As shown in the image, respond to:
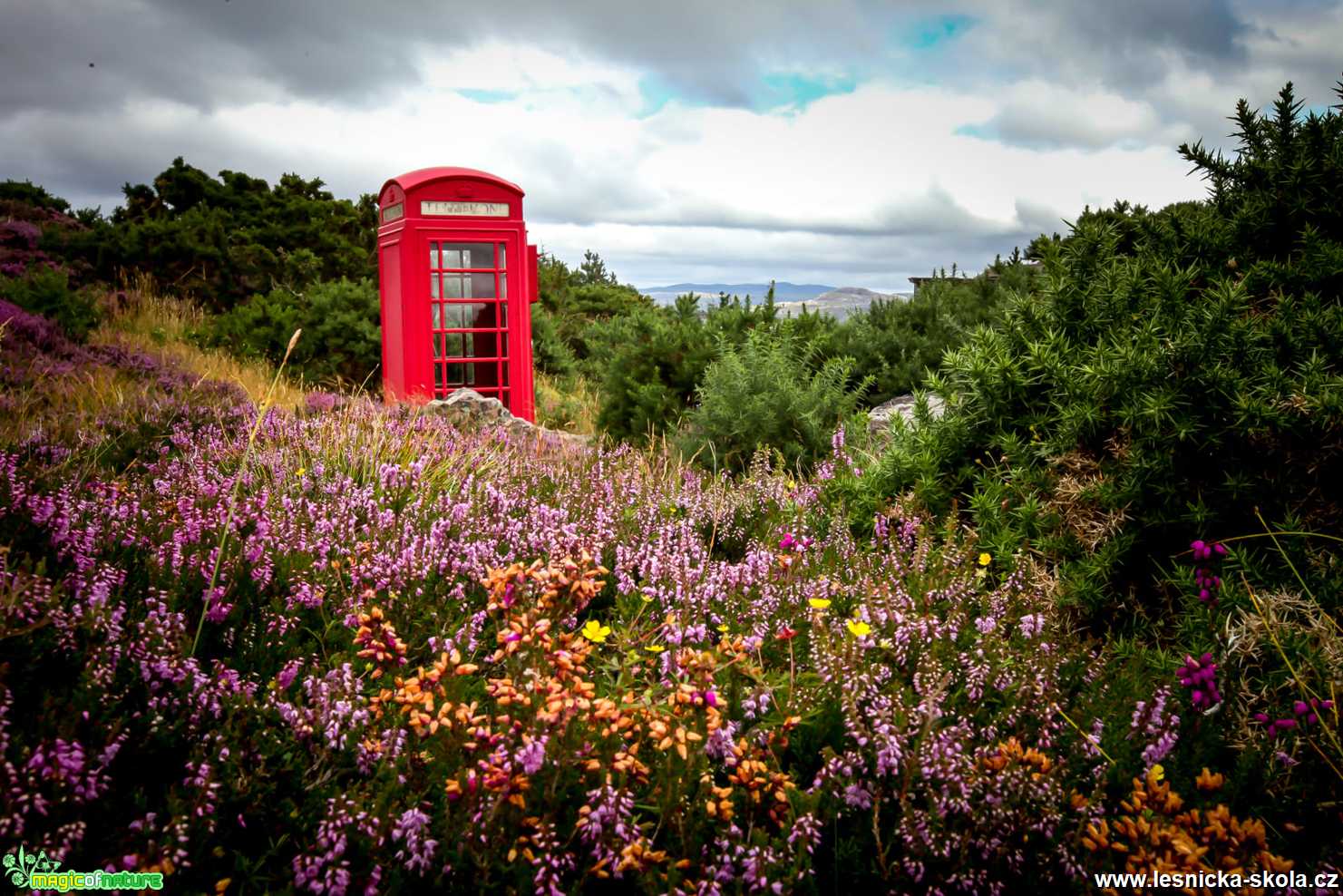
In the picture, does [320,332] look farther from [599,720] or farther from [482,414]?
[599,720]

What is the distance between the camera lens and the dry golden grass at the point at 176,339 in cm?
941

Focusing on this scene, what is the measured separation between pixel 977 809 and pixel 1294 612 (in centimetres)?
130

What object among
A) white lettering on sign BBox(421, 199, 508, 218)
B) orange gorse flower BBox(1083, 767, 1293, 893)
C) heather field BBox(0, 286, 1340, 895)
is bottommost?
orange gorse flower BBox(1083, 767, 1293, 893)

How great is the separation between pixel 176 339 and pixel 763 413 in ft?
31.6

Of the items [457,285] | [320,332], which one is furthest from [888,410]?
[320,332]

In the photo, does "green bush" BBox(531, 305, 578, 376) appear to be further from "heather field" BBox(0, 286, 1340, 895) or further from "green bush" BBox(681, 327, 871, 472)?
"heather field" BBox(0, 286, 1340, 895)

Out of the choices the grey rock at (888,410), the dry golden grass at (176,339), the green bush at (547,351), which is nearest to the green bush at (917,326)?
the grey rock at (888,410)

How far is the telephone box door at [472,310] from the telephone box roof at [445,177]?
46 centimetres

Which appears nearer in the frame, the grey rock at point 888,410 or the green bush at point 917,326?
the grey rock at point 888,410

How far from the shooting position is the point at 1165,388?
9.27 ft

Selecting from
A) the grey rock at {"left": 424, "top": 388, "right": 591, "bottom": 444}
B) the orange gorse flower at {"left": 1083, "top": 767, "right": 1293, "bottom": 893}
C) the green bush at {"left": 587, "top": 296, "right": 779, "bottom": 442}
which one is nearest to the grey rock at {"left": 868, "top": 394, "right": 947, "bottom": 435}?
A: the green bush at {"left": 587, "top": 296, "right": 779, "bottom": 442}

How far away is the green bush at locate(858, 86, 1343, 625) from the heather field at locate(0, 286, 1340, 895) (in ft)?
0.71

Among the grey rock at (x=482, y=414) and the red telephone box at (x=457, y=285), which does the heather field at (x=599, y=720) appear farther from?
the red telephone box at (x=457, y=285)

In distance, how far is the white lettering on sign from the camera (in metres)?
8.34
